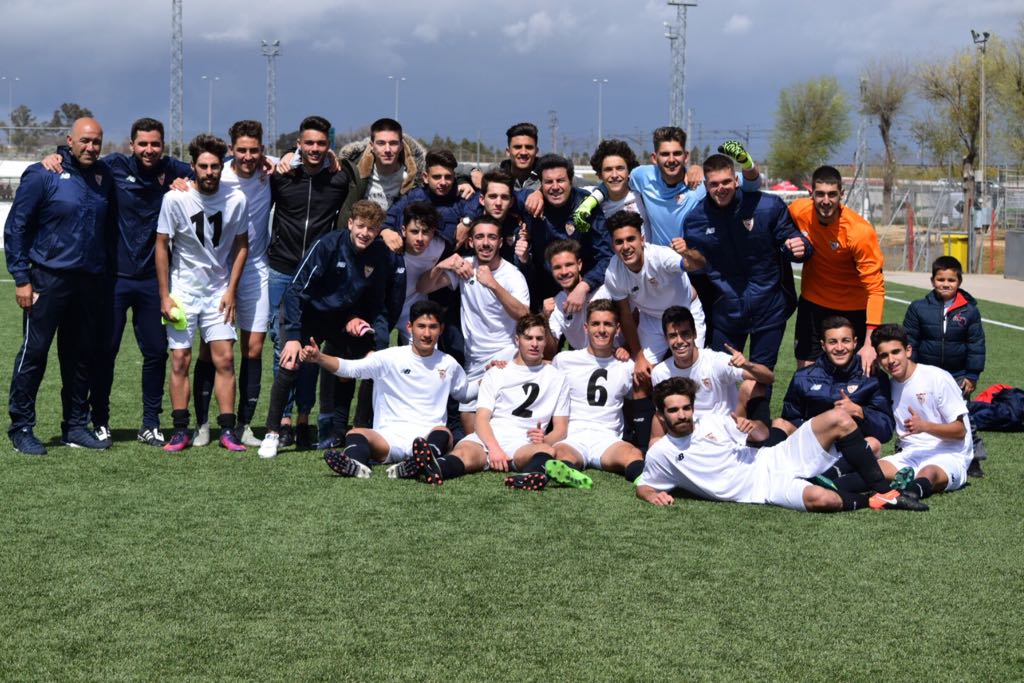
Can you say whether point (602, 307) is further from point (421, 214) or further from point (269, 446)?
point (269, 446)

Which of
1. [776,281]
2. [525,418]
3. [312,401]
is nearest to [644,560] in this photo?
[525,418]

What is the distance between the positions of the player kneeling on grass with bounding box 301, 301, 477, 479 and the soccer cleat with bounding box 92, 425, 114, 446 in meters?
1.62

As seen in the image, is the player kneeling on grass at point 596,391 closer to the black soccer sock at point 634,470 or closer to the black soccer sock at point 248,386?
the black soccer sock at point 634,470

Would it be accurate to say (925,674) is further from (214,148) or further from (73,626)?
(214,148)

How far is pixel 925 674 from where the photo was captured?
402cm

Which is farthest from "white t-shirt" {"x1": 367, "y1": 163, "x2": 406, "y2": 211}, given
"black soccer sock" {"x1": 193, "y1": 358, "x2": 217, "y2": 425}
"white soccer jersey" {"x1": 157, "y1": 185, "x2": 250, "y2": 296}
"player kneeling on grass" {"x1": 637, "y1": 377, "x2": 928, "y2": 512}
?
"player kneeling on grass" {"x1": 637, "y1": 377, "x2": 928, "y2": 512}

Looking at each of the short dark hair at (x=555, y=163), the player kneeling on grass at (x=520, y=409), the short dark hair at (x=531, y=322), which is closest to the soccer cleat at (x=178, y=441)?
the player kneeling on grass at (x=520, y=409)

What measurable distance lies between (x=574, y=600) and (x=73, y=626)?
1931 millimetres

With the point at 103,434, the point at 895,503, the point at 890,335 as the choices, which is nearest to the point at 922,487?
the point at 895,503

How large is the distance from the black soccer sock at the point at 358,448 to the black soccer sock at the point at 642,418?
168cm

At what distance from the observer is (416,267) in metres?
7.75

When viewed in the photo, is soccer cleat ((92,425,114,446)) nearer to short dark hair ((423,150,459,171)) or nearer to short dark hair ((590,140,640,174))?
short dark hair ((423,150,459,171))

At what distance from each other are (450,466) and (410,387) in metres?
0.69

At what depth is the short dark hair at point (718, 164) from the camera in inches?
281
